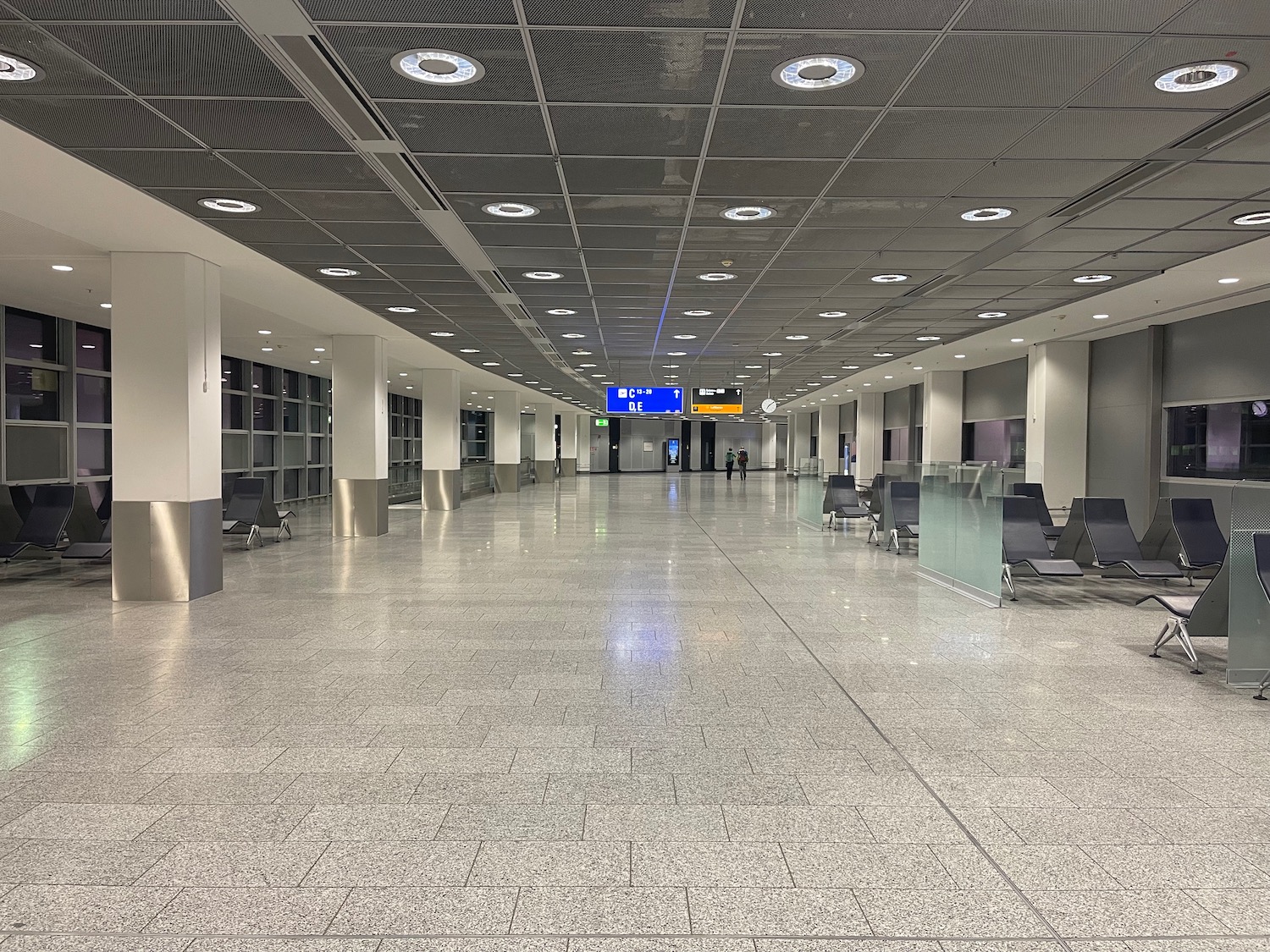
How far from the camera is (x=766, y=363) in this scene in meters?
22.8

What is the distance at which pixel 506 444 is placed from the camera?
33406 mm

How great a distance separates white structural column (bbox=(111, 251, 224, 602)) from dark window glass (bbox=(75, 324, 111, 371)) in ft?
25.3

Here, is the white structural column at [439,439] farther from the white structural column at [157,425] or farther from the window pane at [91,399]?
the white structural column at [157,425]

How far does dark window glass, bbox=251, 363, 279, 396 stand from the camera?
78.5 ft

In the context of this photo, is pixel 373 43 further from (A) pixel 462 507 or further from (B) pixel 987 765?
(A) pixel 462 507

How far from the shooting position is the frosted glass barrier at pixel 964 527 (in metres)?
10.1

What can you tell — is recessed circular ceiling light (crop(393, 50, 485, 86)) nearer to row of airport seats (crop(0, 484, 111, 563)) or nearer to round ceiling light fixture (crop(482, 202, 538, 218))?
round ceiling light fixture (crop(482, 202, 538, 218))

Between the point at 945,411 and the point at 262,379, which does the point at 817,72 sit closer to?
the point at 262,379

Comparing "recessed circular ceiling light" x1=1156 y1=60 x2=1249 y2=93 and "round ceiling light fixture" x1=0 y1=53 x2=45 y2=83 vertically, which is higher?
"recessed circular ceiling light" x1=1156 y1=60 x2=1249 y2=93

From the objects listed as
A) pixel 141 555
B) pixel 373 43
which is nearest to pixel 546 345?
pixel 141 555

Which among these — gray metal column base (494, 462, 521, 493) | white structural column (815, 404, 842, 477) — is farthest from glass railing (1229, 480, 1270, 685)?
white structural column (815, 404, 842, 477)

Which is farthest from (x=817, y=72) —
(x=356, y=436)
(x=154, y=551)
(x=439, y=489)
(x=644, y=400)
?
(x=644, y=400)

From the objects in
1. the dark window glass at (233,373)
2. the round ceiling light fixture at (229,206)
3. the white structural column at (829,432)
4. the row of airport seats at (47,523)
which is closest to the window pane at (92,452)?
the row of airport seats at (47,523)

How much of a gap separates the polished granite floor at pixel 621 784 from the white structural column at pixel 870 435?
26034mm
